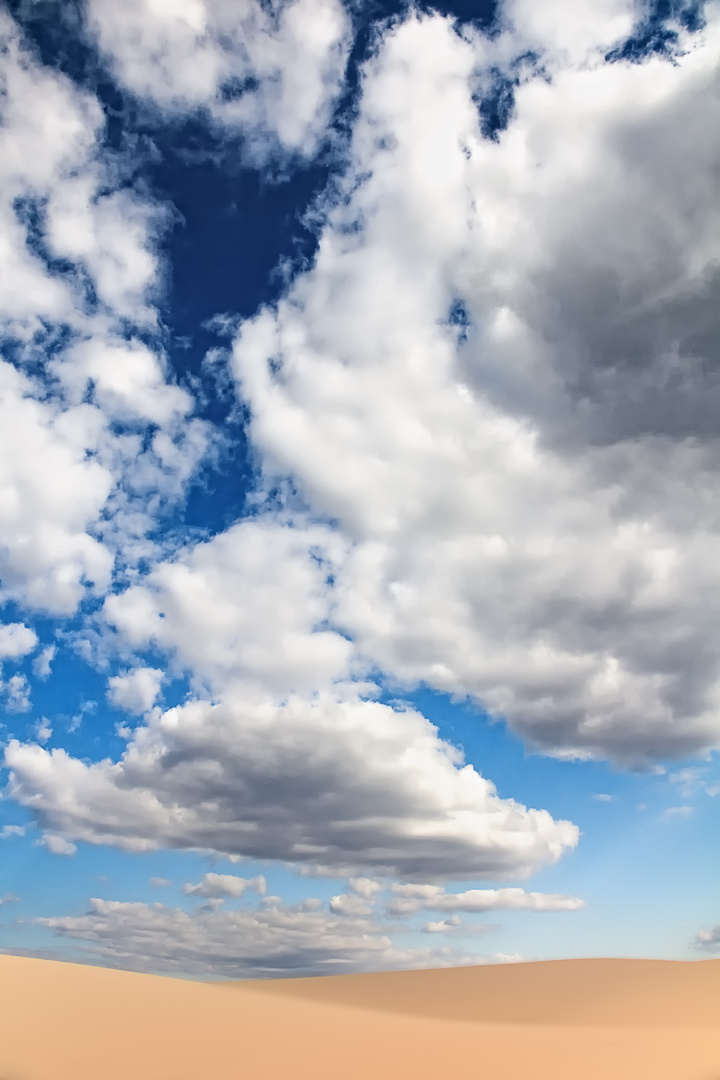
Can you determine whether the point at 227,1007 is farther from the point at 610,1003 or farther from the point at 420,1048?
the point at 610,1003

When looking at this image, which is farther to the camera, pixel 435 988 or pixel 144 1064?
pixel 435 988

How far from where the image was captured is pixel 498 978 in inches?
1219

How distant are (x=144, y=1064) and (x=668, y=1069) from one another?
392 inches

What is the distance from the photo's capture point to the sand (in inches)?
545

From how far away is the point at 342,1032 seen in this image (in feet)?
54.7

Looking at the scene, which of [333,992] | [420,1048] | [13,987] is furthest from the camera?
[333,992]

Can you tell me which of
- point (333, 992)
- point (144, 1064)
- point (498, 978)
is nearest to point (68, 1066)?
point (144, 1064)

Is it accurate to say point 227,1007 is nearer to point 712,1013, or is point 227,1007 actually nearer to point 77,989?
point 77,989

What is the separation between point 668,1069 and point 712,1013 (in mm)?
7987

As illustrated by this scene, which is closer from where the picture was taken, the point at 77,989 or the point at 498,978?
the point at 77,989

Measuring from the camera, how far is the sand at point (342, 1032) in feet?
45.4

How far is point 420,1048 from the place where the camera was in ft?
50.8

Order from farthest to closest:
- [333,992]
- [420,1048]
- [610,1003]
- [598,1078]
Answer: [333,992] < [610,1003] < [420,1048] < [598,1078]

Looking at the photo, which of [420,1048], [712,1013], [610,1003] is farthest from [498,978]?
[420,1048]
